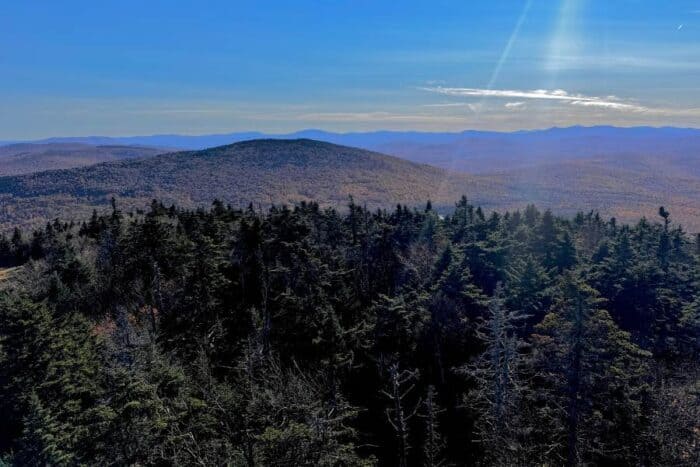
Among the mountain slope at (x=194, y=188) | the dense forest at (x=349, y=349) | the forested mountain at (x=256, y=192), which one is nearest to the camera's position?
the dense forest at (x=349, y=349)

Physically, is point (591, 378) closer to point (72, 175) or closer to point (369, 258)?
point (369, 258)

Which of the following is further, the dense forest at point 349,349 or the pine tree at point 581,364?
the dense forest at point 349,349

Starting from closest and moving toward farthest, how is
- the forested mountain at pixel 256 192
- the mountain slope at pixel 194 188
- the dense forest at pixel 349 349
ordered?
the dense forest at pixel 349 349 → the mountain slope at pixel 194 188 → the forested mountain at pixel 256 192

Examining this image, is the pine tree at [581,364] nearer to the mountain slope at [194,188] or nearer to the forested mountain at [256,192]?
the mountain slope at [194,188]

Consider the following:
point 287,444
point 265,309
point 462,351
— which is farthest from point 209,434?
point 462,351

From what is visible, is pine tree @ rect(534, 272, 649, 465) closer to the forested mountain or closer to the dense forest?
the dense forest

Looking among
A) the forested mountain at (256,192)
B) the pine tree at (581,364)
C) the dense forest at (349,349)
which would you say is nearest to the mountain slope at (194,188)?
the forested mountain at (256,192)

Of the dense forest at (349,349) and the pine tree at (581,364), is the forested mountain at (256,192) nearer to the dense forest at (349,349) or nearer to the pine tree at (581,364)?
the dense forest at (349,349)

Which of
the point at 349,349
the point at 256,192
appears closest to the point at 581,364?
the point at 349,349

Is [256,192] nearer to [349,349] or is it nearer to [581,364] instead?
[349,349]
